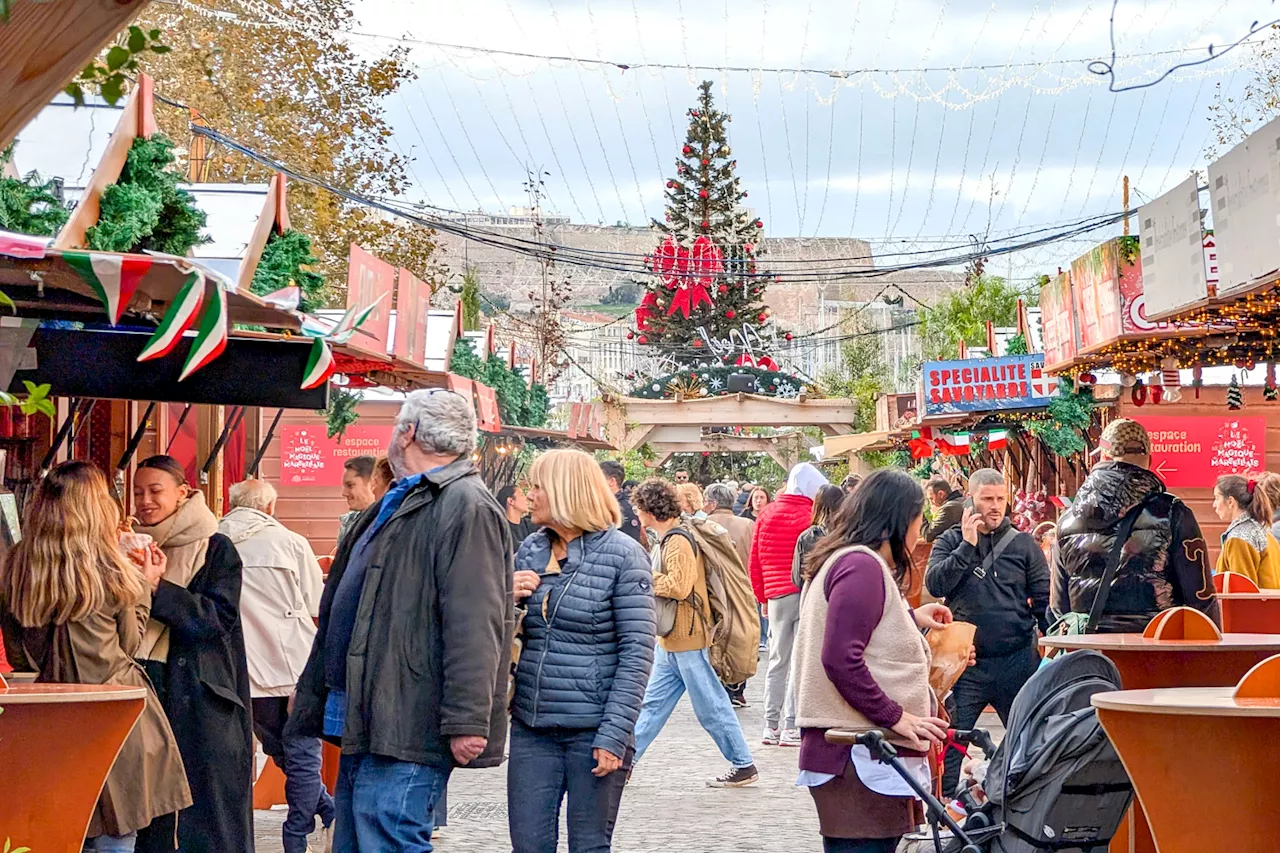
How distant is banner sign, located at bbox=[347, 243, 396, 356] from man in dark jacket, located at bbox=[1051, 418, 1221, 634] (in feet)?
12.9

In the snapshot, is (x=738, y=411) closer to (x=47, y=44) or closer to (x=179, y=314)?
(x=179, y=314)

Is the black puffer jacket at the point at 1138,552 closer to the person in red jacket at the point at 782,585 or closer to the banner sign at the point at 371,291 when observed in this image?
the banner sign at the point at 371,291

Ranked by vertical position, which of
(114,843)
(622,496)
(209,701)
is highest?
(622,496)

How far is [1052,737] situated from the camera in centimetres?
457

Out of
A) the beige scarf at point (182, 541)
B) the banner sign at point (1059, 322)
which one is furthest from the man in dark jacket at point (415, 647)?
the banner sign at point (1059, 322)

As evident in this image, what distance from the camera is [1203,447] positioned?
18.8m

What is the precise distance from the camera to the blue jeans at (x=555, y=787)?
18.1 ft

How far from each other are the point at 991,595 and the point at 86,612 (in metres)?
4.99

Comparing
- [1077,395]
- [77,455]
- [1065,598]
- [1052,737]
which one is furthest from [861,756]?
[1077,395]

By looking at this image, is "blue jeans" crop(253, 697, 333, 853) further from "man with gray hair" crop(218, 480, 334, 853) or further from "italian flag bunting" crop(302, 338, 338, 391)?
"italian flag bunting" crop(302, 338, 338, 391)

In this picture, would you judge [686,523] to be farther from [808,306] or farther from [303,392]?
[808,306]

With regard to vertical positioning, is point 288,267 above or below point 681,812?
above

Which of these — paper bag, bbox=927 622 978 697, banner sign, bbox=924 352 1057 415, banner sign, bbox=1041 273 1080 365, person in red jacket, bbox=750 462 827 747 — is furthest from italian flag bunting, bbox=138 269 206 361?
banner sign, bbox=924 352 1057 415

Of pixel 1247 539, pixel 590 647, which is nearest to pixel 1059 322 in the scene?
pixel 1247 539
